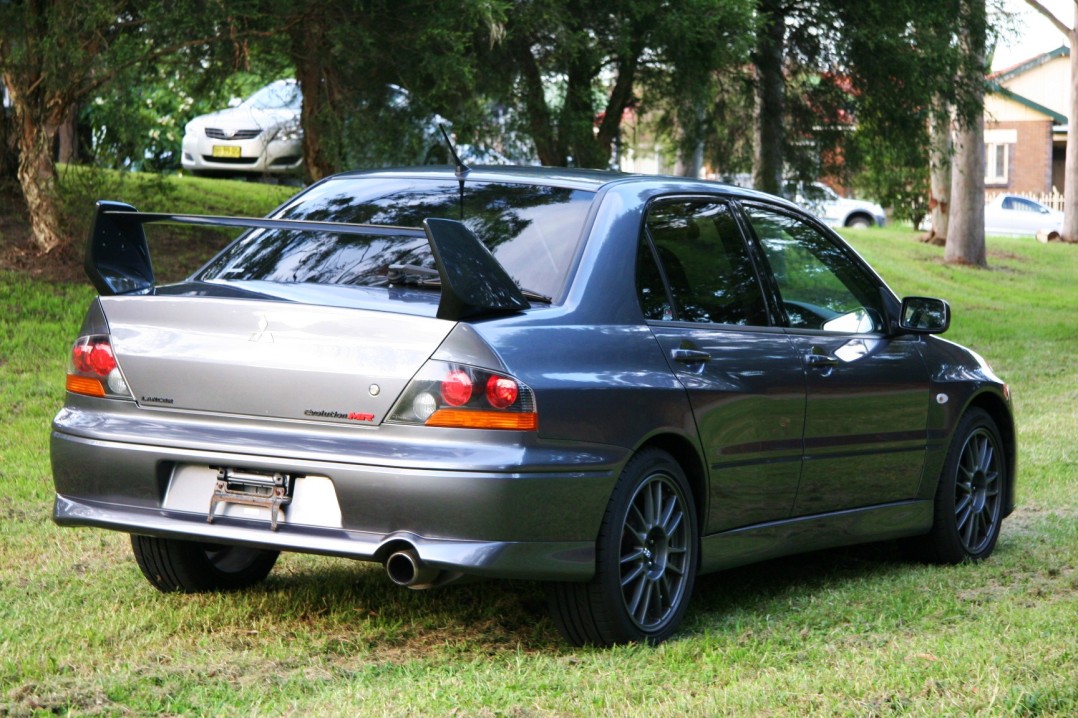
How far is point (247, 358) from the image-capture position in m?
4.66

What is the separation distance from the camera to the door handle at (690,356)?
5.13m

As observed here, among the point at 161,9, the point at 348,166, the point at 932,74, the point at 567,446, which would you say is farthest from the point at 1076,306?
the point at 567,446

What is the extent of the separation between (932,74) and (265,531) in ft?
44.5

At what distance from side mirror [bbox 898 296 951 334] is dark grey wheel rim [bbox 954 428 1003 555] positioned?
26.9 inches

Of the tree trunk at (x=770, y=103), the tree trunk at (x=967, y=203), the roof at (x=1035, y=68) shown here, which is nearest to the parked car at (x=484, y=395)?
the tree trunk at (x=770, y=103)

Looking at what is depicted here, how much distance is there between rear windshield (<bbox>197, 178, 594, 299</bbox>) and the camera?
504 cm

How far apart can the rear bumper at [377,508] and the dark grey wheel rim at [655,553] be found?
0.27m

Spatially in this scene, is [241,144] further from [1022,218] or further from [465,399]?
[1022,218]

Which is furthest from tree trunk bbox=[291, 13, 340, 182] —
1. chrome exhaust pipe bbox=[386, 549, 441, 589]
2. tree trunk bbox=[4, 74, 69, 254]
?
chrome exhaust pipe bbox=[386, 549, 441, 589]

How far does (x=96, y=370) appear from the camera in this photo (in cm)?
493

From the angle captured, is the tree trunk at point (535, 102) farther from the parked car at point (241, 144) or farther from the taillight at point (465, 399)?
the taillight at point (465, 399)

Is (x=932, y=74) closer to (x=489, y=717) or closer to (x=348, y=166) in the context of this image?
(x=348, y=166)

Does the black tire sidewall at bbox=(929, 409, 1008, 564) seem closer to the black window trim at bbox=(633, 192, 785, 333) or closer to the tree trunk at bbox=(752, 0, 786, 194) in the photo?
the black window trim at bbox=(633, 192, 785, 333)

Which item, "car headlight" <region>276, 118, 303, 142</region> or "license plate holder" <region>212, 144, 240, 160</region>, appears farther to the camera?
"license plate holder" <region>212, 144, 240, 160</region>
